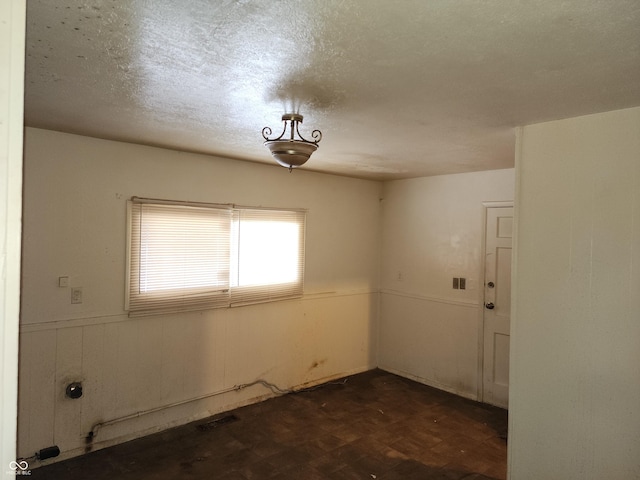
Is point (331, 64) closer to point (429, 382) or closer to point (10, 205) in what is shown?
point (10, 205)

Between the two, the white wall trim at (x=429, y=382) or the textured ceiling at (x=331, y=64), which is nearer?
the textured ceiling at (x=331, y=64)

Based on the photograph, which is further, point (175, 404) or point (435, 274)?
point (435, 274)

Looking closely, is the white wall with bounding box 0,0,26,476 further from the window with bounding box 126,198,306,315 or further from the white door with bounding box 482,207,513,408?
the white door with bounding box 482,207,513,408

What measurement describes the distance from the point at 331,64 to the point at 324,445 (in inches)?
114

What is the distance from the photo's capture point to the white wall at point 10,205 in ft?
1.84

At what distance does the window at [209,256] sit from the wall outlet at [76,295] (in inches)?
13.1

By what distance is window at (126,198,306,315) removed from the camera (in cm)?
327

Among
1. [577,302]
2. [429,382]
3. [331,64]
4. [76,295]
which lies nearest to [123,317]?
[76,295]

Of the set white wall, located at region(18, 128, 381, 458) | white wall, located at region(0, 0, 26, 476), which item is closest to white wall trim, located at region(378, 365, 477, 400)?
white wall, located at region(18, 128, 381, 458)

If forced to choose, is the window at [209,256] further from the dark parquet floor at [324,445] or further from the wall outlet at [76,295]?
the dark parquet floor at [324,445]

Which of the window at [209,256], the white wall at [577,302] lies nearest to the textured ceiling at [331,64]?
the white wall at [577,302]

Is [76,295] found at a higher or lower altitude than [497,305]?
Answer: higher

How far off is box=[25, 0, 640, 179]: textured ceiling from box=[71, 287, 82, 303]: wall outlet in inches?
46.3

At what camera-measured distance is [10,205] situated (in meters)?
0.57
